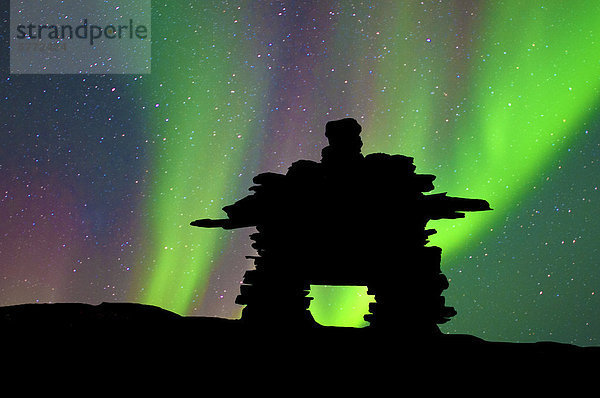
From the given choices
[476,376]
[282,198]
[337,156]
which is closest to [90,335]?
[476,376]

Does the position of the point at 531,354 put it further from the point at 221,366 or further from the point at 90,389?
the point at 90,389

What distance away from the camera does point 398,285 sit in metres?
7.81

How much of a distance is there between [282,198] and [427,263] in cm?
231

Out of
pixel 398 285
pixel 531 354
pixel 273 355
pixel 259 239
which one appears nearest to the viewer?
pixel 273 355

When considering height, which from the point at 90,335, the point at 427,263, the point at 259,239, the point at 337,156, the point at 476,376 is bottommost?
the point at 476,376

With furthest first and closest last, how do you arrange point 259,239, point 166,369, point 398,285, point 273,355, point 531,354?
point 259,239 < point 398,285 < point 531,354 < point 273,355 < point 166,369

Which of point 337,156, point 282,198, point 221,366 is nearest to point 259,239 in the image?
point 282,198

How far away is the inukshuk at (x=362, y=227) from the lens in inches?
308

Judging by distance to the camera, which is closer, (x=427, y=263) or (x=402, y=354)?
Answer: (x=402, y=354)

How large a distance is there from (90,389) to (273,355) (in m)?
1.31

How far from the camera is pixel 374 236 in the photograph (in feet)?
26.1

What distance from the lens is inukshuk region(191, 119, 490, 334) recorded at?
7.82 metres

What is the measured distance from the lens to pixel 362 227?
314 inches

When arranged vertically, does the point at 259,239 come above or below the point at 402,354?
above
